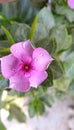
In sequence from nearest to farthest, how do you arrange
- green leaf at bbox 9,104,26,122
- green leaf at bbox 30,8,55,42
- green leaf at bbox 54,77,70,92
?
green leaf at bbox 30,8,55,42 → green leaf at bbox 54,77,70,92 → green leaf at bbox 9,104,26,122

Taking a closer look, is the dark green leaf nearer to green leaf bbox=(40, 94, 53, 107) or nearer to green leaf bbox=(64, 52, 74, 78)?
green leaf bbox=(64, 52, 74, 78)

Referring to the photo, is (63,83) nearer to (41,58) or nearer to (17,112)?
(17,112)

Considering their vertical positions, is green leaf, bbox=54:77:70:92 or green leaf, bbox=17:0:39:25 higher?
green leaf, bbox=17:0:39:25

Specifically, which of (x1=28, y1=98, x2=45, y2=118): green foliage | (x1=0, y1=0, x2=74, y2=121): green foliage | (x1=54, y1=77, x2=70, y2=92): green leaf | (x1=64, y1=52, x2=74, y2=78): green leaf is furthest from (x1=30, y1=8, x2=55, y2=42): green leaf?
(x1=28, y1=98, x2=45, y2=118): green foliage

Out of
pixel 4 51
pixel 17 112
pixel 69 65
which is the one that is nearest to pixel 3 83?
pixel 4 51

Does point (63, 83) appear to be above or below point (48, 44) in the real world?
below

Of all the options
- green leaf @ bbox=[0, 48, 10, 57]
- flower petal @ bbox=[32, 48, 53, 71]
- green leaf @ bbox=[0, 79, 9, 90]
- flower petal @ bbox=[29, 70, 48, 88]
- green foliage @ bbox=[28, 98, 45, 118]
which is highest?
flower petal @ bbox=[32, 48, 53, 71]

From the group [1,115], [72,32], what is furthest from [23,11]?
[1,115]
